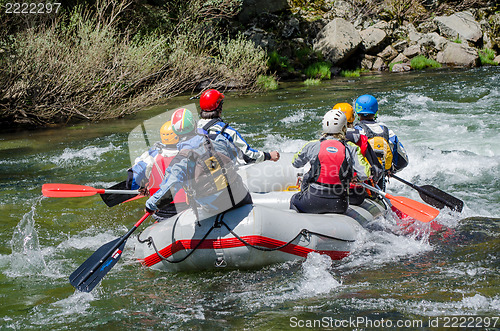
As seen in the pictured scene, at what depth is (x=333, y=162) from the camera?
4434mm

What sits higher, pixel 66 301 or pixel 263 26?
pixel 263 26

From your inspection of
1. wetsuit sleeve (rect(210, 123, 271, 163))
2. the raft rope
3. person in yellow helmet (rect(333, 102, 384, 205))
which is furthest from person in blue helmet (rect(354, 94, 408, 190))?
wetsuit sleeve (rect(210, 123, 271, 163))

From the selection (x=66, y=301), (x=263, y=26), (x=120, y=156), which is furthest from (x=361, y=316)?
(x=263, y=26)

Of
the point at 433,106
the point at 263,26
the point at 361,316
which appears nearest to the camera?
the point at 361,316

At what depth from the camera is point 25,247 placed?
16.4 ft

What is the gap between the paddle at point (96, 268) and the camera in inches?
157

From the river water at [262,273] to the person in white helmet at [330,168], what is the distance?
0.47m

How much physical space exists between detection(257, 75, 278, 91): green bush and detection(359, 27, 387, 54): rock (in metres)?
5.96

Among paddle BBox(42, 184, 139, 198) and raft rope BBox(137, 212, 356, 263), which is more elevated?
paddle BBox(42, 184, 139, 198)

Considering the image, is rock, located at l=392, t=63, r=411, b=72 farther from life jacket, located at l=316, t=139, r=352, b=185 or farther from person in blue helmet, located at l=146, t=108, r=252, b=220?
person in blue helmet, located at l=146, t=108, r=252, b=220

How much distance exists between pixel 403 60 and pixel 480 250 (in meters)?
16.3

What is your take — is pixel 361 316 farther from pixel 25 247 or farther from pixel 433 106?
pixel 433 106

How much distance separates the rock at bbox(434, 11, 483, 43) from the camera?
20.7m

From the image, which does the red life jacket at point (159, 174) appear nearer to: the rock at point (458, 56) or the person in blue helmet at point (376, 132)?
the person in blue helmet at point (376, 132)
